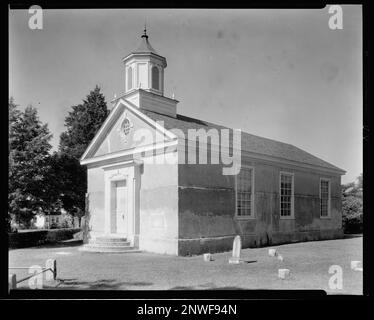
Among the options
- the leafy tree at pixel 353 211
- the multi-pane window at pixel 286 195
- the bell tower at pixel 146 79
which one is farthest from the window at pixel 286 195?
the leafy tree at pixel 353 211

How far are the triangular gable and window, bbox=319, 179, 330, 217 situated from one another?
12.4 metres

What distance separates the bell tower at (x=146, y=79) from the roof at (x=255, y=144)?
660mm

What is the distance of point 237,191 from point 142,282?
8.47m

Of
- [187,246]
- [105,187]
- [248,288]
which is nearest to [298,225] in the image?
[187,246]

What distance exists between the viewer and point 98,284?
9734 mm

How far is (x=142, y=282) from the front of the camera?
9.80 metres

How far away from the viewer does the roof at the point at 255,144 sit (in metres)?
17.5

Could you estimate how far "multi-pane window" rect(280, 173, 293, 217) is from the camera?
19922 mm

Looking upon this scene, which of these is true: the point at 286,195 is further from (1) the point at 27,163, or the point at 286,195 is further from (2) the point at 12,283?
(2) the point at 12,283

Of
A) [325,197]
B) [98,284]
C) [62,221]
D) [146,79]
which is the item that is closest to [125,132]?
[146,79]

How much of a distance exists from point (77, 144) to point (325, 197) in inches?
752

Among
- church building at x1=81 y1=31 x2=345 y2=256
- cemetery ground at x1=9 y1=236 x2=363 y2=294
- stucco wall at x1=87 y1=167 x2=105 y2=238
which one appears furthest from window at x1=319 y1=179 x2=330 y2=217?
stucco wall at x1=87 y1=167 x2=105 y2=238

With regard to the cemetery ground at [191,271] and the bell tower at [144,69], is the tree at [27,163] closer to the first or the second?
the cemetery ground at [191,271]
